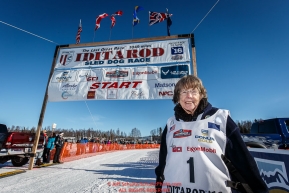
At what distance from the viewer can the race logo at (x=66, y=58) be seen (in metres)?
7.00

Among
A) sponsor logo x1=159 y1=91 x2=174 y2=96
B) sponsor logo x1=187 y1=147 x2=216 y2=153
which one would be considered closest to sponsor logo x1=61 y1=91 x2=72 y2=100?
sponsor logo x1=159 y1=91 x2=174 y2=96

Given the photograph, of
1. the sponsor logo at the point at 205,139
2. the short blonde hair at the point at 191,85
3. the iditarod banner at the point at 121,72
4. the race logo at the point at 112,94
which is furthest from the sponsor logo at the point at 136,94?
the sponsor logo at the point at 205,139

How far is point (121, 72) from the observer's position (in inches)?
245

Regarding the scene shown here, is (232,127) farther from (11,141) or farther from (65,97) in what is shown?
(11,141)

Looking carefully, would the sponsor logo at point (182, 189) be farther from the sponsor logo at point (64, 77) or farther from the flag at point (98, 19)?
the flag at point (98, 19)

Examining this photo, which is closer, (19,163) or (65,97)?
(65,97)

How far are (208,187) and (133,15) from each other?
7.76m

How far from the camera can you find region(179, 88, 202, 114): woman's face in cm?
141

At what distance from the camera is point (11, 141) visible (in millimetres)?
6473

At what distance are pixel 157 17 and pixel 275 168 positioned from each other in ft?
20.9

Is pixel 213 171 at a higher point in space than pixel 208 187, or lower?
higher

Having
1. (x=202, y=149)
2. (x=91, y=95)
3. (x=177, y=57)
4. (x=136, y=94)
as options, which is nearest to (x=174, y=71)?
(x=177, y=57)

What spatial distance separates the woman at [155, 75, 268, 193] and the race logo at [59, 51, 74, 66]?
6998mm

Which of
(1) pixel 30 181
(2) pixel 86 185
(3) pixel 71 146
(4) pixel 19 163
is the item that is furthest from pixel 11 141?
(3) pixel 71 146
